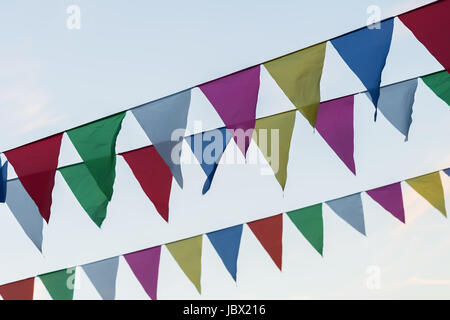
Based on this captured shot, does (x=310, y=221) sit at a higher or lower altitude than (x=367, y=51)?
lower

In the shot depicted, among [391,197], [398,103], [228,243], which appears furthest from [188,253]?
[398,103]

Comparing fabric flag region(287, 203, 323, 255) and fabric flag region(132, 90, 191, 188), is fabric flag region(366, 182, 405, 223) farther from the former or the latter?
fabric flag region(132, 90, 191, 188)

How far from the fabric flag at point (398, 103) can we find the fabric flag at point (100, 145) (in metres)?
2.16

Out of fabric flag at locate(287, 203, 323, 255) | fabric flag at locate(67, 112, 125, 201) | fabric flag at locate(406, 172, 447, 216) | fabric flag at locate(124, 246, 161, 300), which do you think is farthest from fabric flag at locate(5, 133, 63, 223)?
fabric flag at locate(406, 172, 447, 216)

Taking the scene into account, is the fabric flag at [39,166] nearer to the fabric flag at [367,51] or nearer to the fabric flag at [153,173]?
the fabric flag at [153,173]

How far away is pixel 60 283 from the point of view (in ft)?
22.5

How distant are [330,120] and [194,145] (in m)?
1.16

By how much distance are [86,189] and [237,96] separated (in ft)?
5.62

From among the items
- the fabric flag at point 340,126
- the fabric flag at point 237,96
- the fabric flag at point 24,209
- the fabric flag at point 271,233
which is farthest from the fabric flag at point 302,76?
Answer: the fabric flag at point 24,209

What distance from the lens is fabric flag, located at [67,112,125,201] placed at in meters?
5.27

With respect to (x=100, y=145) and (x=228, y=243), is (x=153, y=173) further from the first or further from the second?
(x=228, y=243)

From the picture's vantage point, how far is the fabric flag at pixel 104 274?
6.91 metres

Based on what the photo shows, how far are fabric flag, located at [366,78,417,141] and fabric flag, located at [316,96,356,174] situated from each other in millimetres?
267
